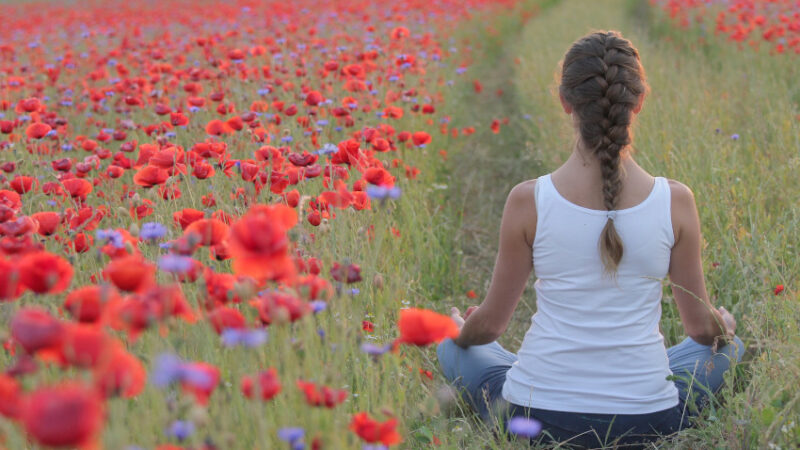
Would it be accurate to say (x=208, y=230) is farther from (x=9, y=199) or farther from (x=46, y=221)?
(x=9, y=199)

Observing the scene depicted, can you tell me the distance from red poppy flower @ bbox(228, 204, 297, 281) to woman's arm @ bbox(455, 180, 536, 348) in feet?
3.15

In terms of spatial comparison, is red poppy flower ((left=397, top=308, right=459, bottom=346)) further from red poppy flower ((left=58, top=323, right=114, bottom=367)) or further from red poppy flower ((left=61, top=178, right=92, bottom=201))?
red poppy flower ((left=61, top=178, right=92, bottom=201))

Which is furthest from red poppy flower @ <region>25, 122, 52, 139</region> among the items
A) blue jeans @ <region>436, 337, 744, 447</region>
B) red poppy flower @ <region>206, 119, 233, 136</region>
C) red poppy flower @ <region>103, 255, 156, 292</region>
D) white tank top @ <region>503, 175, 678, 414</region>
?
red poppy flower @ <region>103, 255, 156, 292</region>

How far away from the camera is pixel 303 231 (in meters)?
2.08

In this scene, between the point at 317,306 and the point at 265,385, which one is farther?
the point at 317,306

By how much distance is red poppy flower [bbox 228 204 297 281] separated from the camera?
1257 mm

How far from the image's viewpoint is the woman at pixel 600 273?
207cm

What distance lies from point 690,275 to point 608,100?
55 centimetres

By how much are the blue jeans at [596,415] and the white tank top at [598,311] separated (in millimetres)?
38

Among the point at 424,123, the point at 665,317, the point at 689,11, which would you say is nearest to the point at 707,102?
the point at 424,123

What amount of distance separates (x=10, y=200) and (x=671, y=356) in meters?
1.97

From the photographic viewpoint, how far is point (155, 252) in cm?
229

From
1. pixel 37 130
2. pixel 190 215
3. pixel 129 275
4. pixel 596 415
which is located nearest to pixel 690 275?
pixel 596 415

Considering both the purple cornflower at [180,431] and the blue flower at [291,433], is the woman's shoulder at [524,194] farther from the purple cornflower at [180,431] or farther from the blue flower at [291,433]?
the purple cornflower at [180,431]
